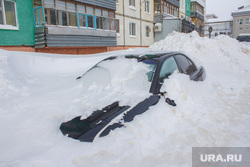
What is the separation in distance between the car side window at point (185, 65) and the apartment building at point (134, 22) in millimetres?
12375

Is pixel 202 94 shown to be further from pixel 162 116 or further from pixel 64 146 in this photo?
pixel 64 146

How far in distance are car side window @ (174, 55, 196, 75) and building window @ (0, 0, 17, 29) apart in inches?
336

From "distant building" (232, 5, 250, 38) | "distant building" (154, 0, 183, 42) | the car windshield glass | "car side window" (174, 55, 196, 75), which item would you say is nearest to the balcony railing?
"distant building" (154, 0, 183, 42)

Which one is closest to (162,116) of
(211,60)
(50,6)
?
(211,60)

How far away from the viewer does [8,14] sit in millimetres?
9414

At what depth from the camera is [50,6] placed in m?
10.5

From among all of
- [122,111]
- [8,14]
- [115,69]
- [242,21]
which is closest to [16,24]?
[8,14]

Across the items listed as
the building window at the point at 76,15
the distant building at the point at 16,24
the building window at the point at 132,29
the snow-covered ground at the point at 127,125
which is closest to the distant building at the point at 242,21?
the building window at the point at 132,29

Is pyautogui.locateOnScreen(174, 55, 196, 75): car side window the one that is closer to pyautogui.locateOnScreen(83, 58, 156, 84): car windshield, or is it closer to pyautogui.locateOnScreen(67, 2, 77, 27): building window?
pyautogui.locateOnScreen(83, 58, 156, 84): car windshield

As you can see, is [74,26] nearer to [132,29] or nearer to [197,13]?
[132,29]

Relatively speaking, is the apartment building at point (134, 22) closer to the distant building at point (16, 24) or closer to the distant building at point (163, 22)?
the distant building at point (163, 22)

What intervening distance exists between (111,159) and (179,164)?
0.78m

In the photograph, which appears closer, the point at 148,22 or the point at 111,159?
the point at 111,159

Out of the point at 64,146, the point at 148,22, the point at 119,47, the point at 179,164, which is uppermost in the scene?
the point at 148,22
